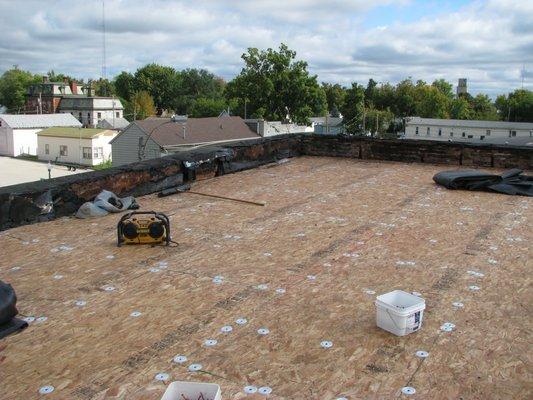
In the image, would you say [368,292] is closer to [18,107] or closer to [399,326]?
[399,326]

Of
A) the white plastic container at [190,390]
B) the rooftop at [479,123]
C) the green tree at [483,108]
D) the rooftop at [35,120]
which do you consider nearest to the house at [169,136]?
the rooftop at [35,120]

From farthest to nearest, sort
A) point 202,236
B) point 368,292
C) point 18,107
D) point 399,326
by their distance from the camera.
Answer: point 18,107
point 202,236
point 368,292
point 399,326

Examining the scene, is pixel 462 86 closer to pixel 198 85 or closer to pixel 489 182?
pixel 198 85

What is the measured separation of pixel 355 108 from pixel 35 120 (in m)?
35.3

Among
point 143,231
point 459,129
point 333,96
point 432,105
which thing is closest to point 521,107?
point 432,105

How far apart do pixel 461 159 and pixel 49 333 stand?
9.69 metres

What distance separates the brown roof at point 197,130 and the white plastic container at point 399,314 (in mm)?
24660

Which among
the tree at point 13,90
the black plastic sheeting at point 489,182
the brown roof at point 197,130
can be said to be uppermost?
the tree at point 13,90

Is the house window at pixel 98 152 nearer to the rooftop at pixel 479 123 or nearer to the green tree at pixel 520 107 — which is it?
the rooftop at pixel 479 123

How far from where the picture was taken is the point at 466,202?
294 inches

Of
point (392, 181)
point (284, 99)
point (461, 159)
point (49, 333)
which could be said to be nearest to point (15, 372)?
point (49, 333)

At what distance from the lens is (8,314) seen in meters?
3.51

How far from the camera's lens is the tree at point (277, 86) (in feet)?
147

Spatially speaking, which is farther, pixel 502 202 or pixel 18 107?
pixel 18 107
